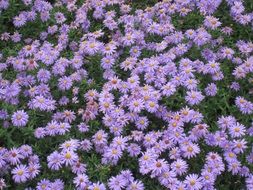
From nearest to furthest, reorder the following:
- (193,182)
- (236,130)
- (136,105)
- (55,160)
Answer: (193,182) < (55,160) < (236,130) < (136,105)

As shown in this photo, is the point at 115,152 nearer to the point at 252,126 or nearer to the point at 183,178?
the point at 183,178

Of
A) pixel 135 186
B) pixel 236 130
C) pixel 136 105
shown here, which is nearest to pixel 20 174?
pixel 135 186

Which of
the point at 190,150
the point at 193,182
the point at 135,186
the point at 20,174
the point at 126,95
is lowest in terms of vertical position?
the point at 20,174

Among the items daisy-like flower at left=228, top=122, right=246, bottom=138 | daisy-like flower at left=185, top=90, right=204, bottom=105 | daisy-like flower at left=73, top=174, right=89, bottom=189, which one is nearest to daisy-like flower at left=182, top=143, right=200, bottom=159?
daisy-like flower at left=228, top=122, right=246, bottom=138

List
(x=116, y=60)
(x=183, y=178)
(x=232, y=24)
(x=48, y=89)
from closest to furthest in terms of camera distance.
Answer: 1. (x=183, y=178)
2. (x=48, y=89)
3. (x=116, y=60)
4. (x=232, y=24)

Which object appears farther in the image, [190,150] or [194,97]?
[194,97]

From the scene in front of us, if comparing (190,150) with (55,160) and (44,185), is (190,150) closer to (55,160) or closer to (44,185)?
(55,160)

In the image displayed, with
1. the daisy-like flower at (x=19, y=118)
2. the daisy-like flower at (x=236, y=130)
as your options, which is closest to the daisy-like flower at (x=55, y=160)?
the daisy-like flower at (x=19, y=118)

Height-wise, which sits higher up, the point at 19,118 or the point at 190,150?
the point at 190,150

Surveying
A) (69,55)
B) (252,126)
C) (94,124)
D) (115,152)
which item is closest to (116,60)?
(69,55)
